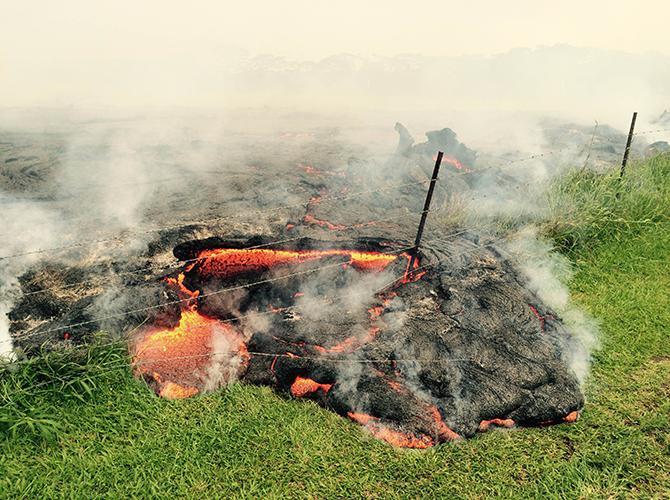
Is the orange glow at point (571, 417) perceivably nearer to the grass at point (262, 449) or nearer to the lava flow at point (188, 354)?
the grass at point (262, 449)

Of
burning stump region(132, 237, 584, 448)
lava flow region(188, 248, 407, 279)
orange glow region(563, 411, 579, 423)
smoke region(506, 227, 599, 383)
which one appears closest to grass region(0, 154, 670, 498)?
orange glow region(563, 411, 579, 423)

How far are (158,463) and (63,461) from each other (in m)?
0.64

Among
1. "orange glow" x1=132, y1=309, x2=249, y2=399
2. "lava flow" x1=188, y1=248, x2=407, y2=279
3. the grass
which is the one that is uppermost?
"lava flow" x1=188, y1=248, x2=407, y2=279

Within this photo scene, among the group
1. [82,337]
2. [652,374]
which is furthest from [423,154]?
[82,337]

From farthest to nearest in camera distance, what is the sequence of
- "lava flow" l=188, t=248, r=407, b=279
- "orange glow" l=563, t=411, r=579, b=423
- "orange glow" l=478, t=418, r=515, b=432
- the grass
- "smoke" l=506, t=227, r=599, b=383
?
1. "lava flow" l=188, t=248, r=407, b=279
2. "smoke" l=506, t=227, r=599, b=383
3. "orange glow" l=563, t=411, r=579, b=423
4. "orange glow" l=478, t=418, r=515, b=432
5. the grass

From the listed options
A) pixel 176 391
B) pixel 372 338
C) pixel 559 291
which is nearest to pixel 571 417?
pixel 372 338

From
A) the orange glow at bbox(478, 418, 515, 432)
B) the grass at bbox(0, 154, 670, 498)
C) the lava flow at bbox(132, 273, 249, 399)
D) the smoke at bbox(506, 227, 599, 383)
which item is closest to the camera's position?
the grass at bbox(0, 154, 670, 498)

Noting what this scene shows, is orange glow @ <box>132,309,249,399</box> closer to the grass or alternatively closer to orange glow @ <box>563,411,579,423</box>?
the grass

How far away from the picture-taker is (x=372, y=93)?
22.7 m

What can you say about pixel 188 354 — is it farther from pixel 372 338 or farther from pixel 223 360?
pixel 372 338

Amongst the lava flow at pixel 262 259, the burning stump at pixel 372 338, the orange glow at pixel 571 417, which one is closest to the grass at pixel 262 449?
the orange glow at pixel 571 417

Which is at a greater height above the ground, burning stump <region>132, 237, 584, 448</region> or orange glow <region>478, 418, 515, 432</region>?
burning stump <region>132, 237, 584, 448</region>

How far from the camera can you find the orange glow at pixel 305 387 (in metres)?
3.62

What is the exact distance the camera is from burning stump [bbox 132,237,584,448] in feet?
11.5
